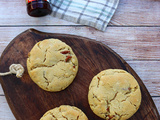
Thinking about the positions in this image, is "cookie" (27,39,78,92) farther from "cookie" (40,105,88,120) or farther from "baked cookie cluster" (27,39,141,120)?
"cookie" (40,105,88,120)

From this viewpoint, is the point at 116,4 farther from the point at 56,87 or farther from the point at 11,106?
the point at 11,106

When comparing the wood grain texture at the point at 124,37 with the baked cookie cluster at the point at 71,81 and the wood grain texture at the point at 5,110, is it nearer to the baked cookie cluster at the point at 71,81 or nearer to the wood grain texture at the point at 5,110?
the baked cookie cluster at the point at 71,81

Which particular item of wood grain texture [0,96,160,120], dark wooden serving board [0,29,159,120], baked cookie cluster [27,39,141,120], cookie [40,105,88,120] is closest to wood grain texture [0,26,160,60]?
dark wooden serving board [0,29,159,120]

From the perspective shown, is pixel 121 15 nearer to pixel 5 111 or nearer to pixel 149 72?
pixel 149 72

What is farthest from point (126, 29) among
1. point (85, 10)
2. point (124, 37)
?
point (85, 10)

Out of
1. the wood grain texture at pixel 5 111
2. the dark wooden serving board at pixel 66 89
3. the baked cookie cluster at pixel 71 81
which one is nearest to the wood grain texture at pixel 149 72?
the dark wooden serving board at pixel 66 89
